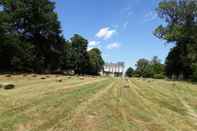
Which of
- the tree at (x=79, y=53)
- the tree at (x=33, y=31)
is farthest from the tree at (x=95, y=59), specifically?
the tree at (x=33, y=31)

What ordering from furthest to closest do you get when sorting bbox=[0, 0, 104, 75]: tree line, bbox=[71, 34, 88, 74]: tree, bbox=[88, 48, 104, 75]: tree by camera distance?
bbox=[88, 48, 104, 75]: tree, bbox=[71, 34, 88, 74]: tree, bbox=[0, 0, 104, 75]: tree line

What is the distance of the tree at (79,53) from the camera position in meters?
101

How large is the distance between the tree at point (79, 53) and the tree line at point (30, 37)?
111ft

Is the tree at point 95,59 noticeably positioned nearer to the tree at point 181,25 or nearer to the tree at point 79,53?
the tree at point 79,53

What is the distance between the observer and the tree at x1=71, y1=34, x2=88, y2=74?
10067 cm

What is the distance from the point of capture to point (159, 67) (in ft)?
487

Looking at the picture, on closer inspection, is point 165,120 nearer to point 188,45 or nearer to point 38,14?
point 188,45

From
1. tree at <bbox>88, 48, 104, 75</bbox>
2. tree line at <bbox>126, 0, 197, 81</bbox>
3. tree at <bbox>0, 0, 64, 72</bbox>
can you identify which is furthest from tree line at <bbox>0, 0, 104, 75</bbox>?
tree at <bbox>88, 48, 104, 75</bbox>

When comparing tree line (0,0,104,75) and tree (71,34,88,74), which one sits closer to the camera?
tree line (0,0,104,75)

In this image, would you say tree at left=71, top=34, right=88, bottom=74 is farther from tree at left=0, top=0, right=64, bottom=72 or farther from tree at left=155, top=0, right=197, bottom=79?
tree at left=155, top=0, right=197, bottom=79

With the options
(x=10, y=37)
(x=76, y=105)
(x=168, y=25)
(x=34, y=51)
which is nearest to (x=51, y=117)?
(x=76, y=105)

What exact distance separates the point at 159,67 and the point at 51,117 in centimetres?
14296

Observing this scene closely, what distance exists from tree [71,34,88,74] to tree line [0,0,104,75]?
3380 cm

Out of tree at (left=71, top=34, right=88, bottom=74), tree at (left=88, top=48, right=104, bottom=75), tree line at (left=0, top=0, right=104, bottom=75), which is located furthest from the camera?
tree at (left=88, top=48, right=104, bottom=75)
